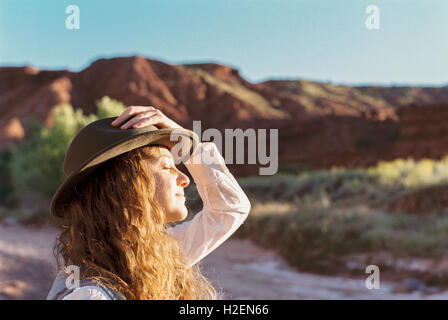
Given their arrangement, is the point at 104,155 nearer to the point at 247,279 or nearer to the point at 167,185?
the point at 167,185

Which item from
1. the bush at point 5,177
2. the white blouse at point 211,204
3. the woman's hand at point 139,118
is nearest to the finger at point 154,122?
the woman's hand at point 139,118

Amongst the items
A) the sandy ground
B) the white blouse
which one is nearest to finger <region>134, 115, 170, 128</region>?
the white blouse

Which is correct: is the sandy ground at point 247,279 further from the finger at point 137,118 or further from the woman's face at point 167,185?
the finger at point 137,118

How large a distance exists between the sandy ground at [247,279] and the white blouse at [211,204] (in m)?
3.41

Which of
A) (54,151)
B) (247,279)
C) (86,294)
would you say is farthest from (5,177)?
(86,294)

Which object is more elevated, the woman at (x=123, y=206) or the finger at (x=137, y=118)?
the finger at (x=137, y=118)

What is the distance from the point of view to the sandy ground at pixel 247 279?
21.9 feet

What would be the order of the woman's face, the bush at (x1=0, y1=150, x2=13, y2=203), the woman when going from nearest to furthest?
the woman → the woman's face → the bush at (x1=0, y1=150, x2=13, y2=203)

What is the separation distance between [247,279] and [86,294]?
7.46m

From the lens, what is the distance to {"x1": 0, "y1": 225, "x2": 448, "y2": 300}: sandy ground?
669cm

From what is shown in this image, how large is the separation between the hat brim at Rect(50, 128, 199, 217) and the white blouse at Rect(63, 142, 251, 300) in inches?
8.3

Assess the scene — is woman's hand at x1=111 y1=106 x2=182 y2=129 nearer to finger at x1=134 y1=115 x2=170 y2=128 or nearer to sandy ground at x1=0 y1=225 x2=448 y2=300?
finger at x1=134 y1=115 x2=170 y2=128

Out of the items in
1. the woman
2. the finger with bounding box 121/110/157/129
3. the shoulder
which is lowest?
the shoulder

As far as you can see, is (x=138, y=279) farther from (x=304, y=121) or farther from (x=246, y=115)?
(x=246, y=115)
